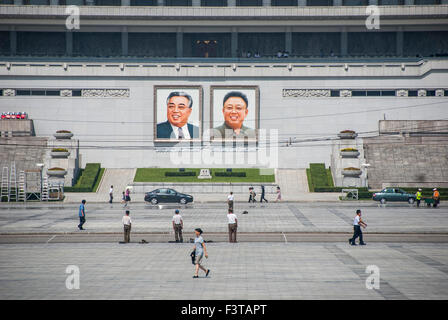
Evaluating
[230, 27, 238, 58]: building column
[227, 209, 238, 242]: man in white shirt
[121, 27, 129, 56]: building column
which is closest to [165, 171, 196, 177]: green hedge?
[230, 27, 238, 58]: building column

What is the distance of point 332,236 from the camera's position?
25984 mm

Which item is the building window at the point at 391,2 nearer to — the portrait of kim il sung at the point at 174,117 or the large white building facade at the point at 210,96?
the large white building facade at the point at 210,96

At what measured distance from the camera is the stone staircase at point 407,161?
50094 mm

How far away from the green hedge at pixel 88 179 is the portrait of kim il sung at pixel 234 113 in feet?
42.8

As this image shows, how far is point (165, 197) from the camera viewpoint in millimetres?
43969

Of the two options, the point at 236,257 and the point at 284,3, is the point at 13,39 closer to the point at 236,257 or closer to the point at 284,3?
the point at 284,3

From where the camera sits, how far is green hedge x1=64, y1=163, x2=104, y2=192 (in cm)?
5028

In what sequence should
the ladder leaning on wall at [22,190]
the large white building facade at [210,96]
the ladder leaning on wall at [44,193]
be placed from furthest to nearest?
1. the large white building facade at [210,96]
2. the ladder leaning on wall at [44,193]
3. the ladder leaning on wall at [22,190]

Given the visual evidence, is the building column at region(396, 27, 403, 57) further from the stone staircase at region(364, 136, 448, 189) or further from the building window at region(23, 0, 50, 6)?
the building window at region(23, 0, 50, 6)

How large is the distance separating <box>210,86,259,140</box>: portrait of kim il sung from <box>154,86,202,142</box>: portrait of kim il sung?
188 centimetres

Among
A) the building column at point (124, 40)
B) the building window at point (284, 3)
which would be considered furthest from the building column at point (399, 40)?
the building column at point (124, 40)

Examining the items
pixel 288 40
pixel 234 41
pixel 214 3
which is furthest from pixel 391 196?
pixel 214 3

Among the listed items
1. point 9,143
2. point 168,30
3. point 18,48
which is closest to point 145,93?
point 168,30

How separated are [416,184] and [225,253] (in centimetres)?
3303
